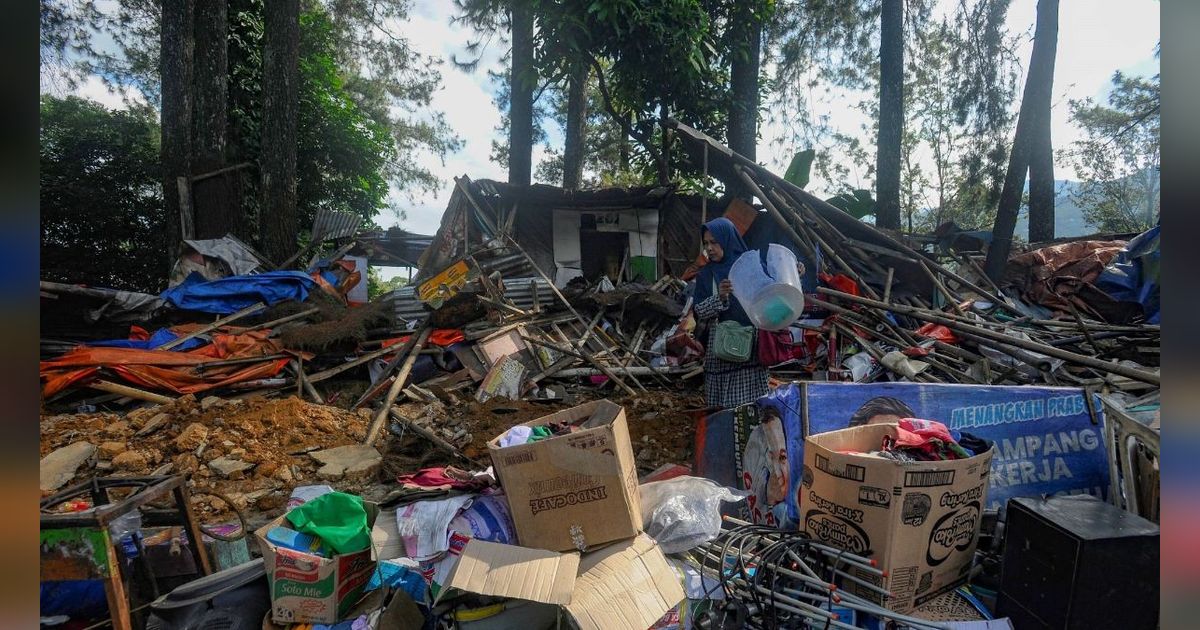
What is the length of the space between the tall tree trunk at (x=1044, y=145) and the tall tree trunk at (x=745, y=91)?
5.02m

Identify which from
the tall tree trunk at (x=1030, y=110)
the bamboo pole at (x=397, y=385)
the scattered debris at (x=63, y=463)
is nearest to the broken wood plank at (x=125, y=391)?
the scattered debris at (x=63, y=463)

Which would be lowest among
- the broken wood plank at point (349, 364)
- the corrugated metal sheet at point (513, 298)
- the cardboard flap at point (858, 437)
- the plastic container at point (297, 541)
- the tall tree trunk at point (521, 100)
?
the plastic container at point (297, 541)

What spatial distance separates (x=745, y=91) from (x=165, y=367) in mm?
11140

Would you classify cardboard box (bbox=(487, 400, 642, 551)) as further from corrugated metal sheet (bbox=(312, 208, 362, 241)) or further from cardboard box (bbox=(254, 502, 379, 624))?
corrugated metal sheet (bbox=(312, 208, 362, 241))

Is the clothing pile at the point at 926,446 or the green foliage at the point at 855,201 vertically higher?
the green foliage at the point at 855,201

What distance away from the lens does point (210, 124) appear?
10.2 meters

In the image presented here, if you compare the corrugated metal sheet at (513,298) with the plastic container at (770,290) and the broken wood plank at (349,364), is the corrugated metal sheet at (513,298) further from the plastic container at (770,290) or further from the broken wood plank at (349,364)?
the plastic container at (770,290)

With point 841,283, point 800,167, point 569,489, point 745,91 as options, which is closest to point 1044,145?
point 800,167

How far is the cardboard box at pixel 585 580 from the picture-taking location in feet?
7.86

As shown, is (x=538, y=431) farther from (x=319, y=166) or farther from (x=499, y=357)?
(x=319, y=166)

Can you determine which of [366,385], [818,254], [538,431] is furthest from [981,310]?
[366,385]

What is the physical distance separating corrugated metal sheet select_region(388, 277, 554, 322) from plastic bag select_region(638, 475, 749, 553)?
5886 millimetres

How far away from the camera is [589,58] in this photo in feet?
35.9
